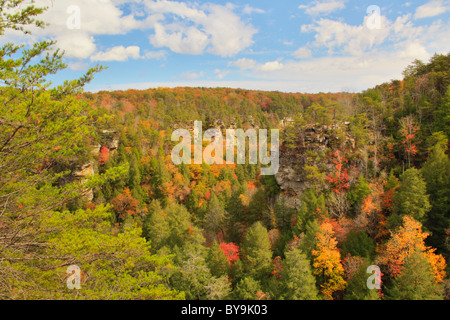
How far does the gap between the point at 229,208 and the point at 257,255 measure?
32.5 ft

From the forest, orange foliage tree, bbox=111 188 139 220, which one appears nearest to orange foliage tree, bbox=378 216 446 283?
the forest

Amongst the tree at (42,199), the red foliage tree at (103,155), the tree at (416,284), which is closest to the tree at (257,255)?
the tree at (416,284)

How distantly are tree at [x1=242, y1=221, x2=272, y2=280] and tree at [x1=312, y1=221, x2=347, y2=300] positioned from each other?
12.2 ft

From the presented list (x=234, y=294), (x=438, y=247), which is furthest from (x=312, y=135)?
(x=234, y=294)

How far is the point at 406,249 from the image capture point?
16.1m

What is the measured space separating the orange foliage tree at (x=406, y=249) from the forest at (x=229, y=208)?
10 cm

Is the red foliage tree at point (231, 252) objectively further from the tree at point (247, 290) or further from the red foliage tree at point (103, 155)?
the red foliage tree at point (103, 155)

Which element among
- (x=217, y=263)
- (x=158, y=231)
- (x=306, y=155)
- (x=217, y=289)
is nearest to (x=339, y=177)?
(x=306, y=155)

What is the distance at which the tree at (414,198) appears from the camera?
1723 cm

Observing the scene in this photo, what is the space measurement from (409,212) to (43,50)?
73.6 feet
